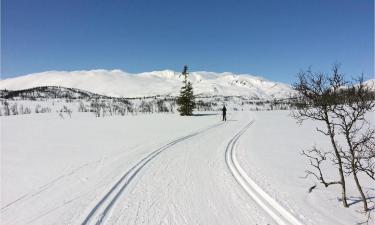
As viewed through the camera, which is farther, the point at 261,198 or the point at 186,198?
the point at 261,198

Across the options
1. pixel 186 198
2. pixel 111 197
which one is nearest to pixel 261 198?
pixel 186 198

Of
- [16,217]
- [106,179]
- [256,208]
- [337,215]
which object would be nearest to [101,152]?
[106,179]

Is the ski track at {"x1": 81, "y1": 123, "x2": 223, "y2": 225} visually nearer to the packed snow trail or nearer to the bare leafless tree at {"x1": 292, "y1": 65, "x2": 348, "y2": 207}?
the packed snow trail

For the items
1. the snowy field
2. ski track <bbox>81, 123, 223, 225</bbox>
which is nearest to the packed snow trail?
the snowy field

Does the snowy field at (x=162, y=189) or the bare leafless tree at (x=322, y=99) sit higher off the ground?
the bare leafless tree at (x=322, y=99)

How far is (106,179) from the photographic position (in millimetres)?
9383

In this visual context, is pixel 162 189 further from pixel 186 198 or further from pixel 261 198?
pixel 261 198

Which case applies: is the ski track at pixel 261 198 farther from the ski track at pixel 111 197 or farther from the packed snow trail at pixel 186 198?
the ski track at pixel 111 197

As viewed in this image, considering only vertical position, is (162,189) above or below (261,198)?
above

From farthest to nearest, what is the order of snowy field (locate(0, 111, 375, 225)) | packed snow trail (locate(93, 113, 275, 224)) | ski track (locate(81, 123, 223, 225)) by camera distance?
snowy field (locate(0, 111, 375, 225)) → packed snow trail (locate(93, 113, 275, 224)) → ski track (locate(81, 123, 223, 225))

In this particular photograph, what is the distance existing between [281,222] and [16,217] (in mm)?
5475

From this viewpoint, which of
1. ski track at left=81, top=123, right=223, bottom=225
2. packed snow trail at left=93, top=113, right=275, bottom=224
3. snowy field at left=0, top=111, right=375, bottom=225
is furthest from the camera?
snowy field at left=0, top=111, right=375, bottom=225

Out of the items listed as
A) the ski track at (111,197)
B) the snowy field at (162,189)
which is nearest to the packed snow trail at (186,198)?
the snowy field at (162,189)

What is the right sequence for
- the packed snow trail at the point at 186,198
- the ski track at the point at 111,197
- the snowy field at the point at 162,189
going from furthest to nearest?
the snowy field at the point at 162,189
the packed snow trail at the point at 186,198
the ski track at the point at 111,197
